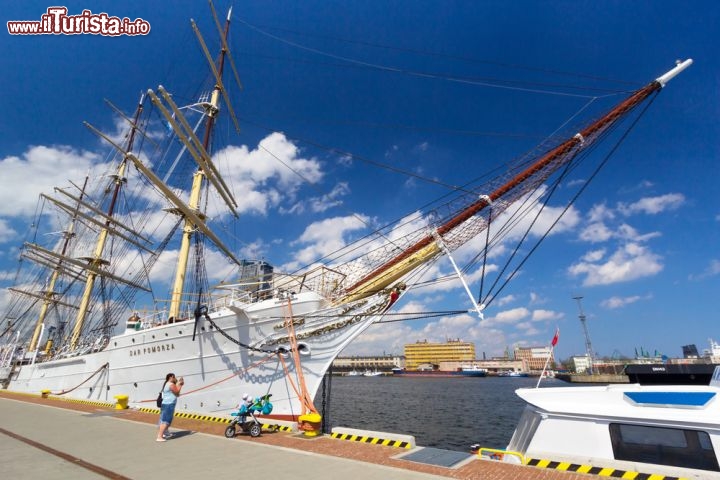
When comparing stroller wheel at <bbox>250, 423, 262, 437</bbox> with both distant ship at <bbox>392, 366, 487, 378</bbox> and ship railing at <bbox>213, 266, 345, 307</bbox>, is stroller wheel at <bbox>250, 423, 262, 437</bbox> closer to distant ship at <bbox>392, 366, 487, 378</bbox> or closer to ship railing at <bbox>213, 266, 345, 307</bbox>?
ship railing at <bbox>213, 266, 345, 307</bbox>

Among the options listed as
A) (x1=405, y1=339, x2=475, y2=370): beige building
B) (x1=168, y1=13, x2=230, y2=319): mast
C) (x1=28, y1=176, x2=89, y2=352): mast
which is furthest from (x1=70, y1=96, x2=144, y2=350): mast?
(x1=405, y1=339, x2=475, y2=370): beige building

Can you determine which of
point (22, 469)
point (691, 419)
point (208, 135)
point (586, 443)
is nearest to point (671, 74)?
point (691, 419)

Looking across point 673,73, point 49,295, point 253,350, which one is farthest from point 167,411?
point 49,295

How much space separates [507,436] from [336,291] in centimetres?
1205

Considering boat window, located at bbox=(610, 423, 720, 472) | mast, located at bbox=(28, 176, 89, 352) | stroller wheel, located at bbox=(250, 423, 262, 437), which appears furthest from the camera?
mast, located at bbox=(28, 176, 89, 352)

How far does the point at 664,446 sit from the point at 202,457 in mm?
8184

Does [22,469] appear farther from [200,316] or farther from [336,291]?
[336,291]

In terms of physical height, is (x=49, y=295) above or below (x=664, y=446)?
above

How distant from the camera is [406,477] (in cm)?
548

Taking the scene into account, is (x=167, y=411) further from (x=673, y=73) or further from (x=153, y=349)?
(x=673, y=73)

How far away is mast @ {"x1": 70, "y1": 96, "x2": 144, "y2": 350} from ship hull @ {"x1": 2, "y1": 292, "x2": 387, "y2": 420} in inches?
788

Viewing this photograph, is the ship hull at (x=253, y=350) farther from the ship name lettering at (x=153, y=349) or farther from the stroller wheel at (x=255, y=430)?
the stroller wheel at (x=255, y=430)

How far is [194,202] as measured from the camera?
22906 millimetres

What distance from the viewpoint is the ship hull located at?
13.4 meters
